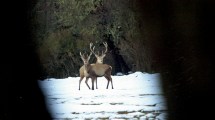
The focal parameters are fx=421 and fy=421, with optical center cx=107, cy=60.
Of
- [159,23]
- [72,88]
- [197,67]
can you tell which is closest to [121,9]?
[72,88]

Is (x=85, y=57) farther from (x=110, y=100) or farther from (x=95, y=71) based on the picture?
(x=110, y=100)

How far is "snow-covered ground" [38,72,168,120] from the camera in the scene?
2.65m

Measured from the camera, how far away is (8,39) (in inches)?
73.5

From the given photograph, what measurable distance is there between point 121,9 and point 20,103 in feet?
11.5

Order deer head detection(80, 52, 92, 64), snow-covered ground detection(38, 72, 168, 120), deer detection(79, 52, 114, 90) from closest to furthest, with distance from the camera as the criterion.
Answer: snow-covered ground detection(38, 72, 168, 120) < deer detection(79, 52, 114, 90) < deer head detection(80, 52, 92, 64)

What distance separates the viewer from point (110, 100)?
344 centimetres

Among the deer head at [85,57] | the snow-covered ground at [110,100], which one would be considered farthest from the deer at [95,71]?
the deer head at [85,57]

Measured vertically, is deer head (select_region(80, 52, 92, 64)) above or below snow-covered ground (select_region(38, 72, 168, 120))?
above

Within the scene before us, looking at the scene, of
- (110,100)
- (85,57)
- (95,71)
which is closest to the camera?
(110,100)

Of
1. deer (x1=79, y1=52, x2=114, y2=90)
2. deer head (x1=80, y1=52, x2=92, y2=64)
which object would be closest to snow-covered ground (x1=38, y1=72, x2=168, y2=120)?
deer (x1=79, y1=52, x2=114, y2=90)

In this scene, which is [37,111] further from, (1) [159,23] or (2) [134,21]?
(2) [134,21]

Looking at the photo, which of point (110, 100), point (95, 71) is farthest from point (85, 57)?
point (110, 100)

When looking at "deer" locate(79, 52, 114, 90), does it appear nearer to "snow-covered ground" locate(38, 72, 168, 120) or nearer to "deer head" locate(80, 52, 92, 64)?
"snow-covered ground" locate(38, 72, 168, 120)

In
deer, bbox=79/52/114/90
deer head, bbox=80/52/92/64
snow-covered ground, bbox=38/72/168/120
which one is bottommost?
snow-covered ground, bbox=38/72/168/120
